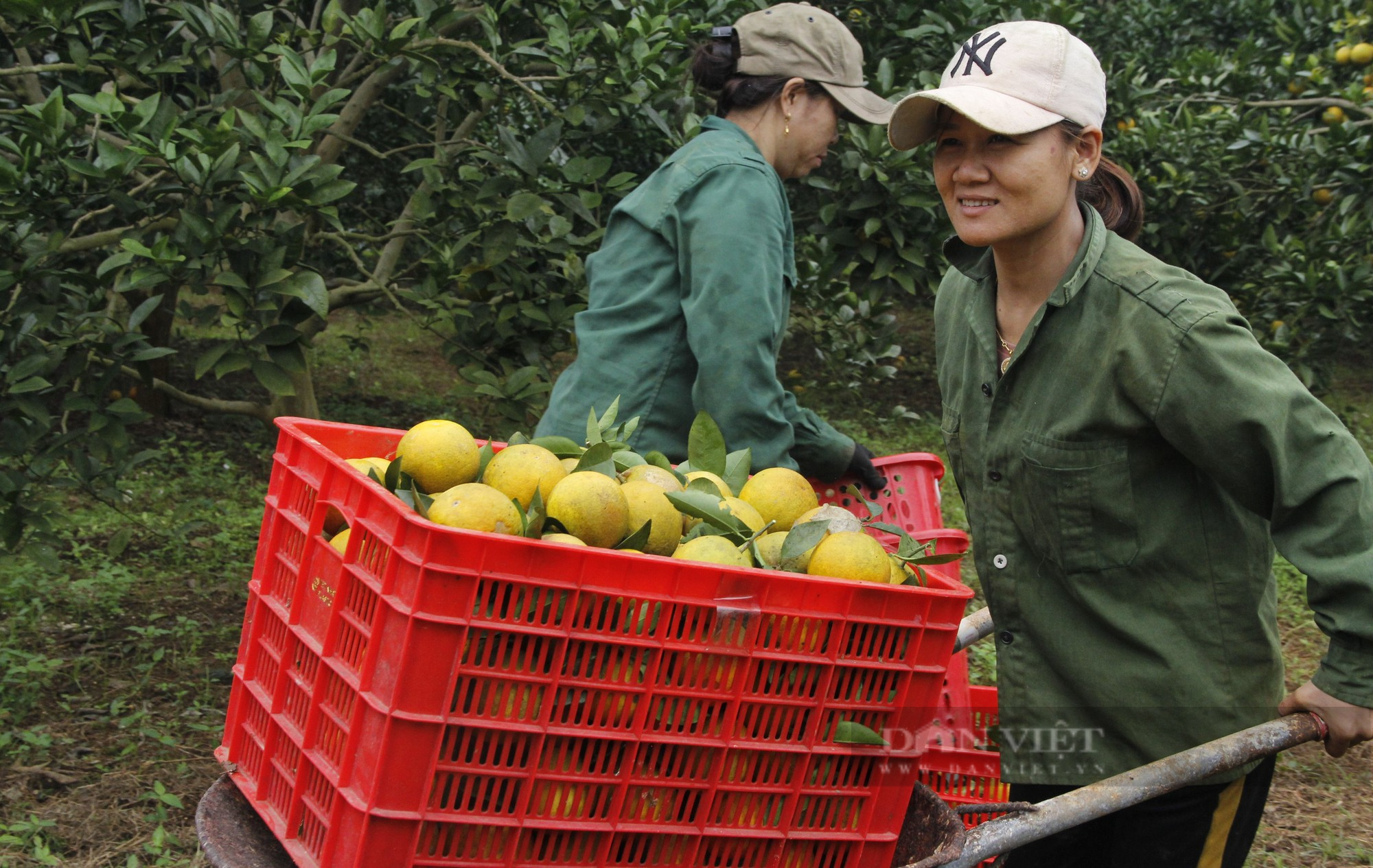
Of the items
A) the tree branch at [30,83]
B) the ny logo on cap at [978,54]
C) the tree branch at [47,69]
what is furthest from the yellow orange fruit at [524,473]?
the tree branch at [30,83]

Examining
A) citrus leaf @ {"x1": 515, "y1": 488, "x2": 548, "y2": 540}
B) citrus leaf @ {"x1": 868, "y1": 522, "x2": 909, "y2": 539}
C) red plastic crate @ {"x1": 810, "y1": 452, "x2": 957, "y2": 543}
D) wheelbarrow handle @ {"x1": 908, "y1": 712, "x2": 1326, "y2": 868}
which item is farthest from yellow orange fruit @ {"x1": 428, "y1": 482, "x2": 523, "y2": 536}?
red plastic crate @ {"x1": 810, "y1": 452, "x2": 957, "y2": 543}

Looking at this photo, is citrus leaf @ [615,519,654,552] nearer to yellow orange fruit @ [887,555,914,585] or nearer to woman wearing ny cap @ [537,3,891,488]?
yellow orange fruit @ [887,555,914,585]

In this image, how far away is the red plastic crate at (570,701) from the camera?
58.1 inches

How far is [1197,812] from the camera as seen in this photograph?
77.7 inches

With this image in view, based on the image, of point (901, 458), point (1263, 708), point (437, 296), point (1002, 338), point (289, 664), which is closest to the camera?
point (289, 664)

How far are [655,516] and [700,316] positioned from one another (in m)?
Answer: 0.83

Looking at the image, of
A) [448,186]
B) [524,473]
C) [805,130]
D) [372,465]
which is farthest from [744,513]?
[448,186]

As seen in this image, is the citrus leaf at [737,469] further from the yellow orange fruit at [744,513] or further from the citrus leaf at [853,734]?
the citrus leaf at [853,734]

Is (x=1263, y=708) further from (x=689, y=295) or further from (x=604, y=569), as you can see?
(x=689, y=295)

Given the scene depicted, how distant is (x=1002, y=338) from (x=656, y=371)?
2.75ft

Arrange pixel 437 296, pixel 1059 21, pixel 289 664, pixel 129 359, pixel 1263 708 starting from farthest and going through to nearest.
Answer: pixel 1059 21
pixel 437 296
pixel 129 359
pixel 1263 708
pixel 289 664

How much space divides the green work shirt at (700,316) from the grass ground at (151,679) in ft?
5.17

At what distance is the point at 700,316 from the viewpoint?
2.55 meters

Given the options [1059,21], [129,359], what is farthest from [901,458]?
[1059,21]
